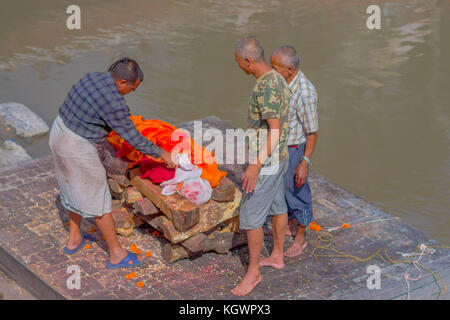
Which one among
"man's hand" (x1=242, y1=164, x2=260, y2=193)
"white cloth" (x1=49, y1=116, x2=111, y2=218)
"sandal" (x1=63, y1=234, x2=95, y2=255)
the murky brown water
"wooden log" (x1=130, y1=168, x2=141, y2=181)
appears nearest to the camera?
"man's hand" (x1=242, y1=164, x2=260, y2=193)

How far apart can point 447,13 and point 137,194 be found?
559 inches

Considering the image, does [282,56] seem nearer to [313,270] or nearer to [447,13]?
[313,270]

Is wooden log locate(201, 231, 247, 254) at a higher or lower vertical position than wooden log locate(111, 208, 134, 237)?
Result: lower

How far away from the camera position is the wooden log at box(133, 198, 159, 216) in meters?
5.62

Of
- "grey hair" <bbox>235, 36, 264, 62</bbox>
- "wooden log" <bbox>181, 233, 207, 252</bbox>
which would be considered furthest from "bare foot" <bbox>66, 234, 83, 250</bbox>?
"grey hair" <bbox>235, 36, 264, 62</bbox>

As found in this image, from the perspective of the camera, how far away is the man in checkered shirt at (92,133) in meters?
5.02

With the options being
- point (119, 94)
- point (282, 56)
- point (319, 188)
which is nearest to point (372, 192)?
point (319, 188)

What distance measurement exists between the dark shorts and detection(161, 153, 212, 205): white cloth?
0.79 m

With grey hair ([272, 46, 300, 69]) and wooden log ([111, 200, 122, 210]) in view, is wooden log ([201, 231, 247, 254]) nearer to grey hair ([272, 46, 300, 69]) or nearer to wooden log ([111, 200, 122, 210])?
wooden log ([111, 200, 122, 210])

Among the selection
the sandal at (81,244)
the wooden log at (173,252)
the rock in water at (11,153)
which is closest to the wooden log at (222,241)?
the wooden log at (173,252)

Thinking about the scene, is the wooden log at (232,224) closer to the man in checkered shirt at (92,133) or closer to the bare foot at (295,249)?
the bare foot at (295,249)

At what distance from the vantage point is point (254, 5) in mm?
17328

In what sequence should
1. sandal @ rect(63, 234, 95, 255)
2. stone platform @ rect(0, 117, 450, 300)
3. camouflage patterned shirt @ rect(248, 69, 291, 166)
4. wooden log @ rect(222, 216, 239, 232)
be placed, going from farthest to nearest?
1. wooden log @ rect(222, 216, 239, 232)
2. sandal @ rect(63, 234, 95, 255)
3. stone platform @ rect(0, 117, 450, 300)
4. camouflage patterned shirt @ rect(248, 69, 291, 166)

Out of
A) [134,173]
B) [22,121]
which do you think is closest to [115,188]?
[134,173]
